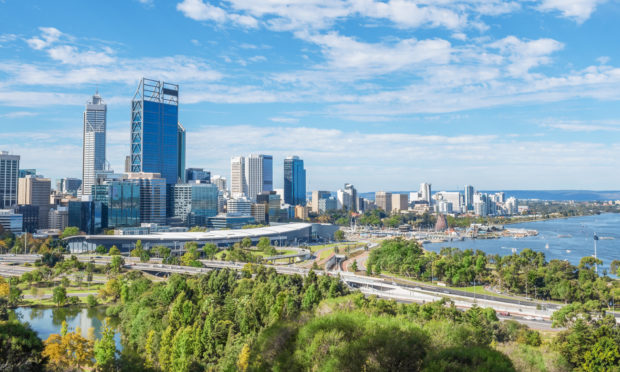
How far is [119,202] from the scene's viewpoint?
4766 centimetres

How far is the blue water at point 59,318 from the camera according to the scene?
732 inches

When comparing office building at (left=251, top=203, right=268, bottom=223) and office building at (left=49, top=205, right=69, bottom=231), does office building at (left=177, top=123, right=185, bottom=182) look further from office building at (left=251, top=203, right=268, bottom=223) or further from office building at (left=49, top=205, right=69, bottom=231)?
office building at (left=49, top=205, right=69, bottom=231)

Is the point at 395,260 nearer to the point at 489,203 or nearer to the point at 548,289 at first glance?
the point at 548,289

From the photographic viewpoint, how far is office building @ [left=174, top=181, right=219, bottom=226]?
54.6 m

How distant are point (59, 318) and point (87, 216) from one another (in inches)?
1179

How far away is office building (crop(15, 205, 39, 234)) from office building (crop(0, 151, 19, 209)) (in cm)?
699

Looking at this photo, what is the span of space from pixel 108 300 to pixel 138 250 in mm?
13869

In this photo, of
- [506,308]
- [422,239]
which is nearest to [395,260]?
[506,308]

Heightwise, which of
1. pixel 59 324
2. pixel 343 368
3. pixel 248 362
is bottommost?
pixel 59 324

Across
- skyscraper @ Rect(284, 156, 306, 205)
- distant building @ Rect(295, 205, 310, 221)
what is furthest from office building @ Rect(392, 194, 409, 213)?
distant building @ Rect(295, 205, 310, 221)

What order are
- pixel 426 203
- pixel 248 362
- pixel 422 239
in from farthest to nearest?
1. pixel 426 203
2. pixel 422 239
3. pixel 248 362

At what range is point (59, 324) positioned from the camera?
63.5ft

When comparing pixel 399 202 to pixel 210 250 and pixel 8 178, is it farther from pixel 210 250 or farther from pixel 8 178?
pixel 210 250

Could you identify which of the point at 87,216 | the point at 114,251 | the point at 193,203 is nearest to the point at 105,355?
the point at 114,251
